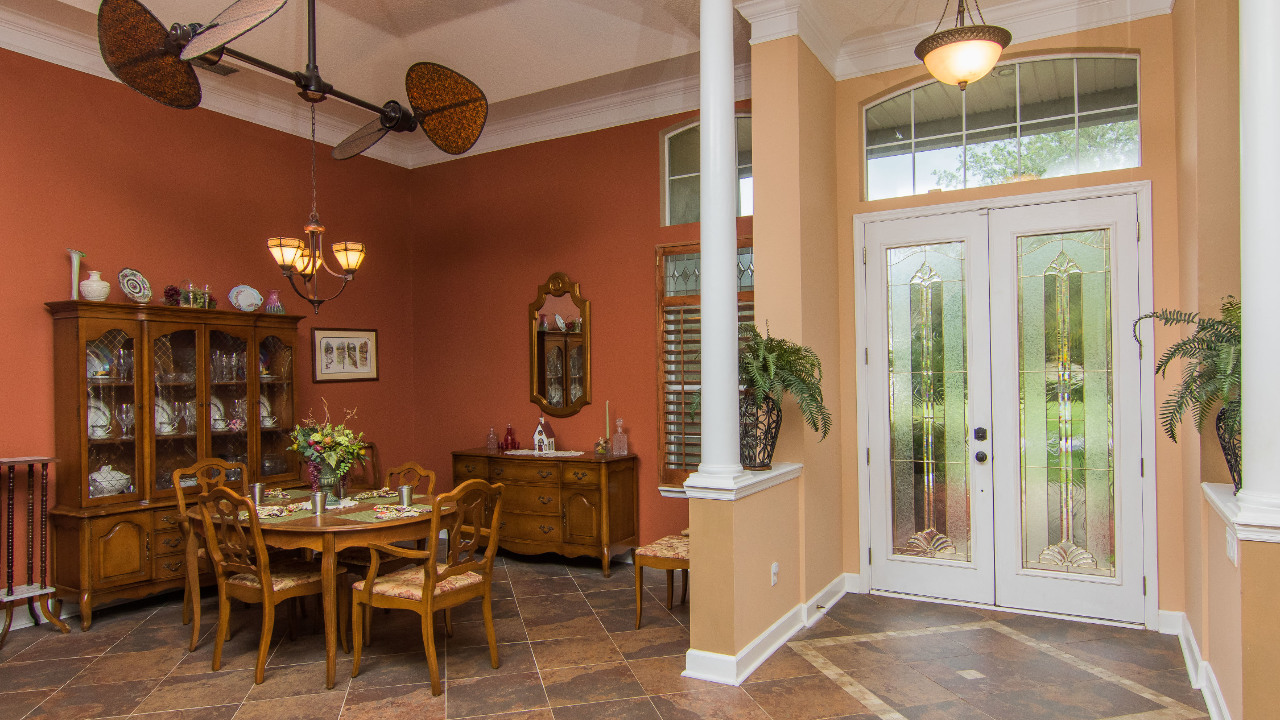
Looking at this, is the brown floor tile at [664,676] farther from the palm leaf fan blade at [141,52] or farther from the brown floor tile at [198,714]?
the palm leaf fan blade at [141,52]

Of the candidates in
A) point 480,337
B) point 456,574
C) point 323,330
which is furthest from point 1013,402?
point 323,330

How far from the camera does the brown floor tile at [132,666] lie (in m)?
3.67

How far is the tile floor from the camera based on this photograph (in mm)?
3258

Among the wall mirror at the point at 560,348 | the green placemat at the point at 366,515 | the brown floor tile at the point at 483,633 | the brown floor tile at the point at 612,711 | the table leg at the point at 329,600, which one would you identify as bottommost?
the brown floor tile at the point at 483,633

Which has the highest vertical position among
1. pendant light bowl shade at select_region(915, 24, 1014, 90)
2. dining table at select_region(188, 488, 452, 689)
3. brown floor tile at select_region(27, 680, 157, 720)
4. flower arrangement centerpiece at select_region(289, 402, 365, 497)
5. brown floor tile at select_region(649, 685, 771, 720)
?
pendant light bowl shade at select_region(915, 24, 1014, 90)

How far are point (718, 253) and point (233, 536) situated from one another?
273 cm

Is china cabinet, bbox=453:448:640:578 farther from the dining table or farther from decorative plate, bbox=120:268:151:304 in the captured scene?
decorative plate, bbox=120:268:151:304

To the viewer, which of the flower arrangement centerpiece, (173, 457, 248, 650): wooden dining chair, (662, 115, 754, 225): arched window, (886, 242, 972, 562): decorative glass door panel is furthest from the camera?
(662, 115, 754, 225): arched window

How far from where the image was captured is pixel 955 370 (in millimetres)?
4629

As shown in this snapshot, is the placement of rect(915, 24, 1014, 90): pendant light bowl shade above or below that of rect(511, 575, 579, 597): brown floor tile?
above

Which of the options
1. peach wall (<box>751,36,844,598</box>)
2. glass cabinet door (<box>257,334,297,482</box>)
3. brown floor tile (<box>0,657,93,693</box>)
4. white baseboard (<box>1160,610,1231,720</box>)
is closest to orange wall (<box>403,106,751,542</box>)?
peach wall (<box>751,36,844,598</box>)

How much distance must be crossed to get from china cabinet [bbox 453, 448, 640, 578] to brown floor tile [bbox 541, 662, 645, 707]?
5.51ft

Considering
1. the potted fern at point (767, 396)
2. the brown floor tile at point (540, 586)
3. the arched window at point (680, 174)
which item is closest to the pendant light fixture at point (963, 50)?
the potted fern at point (767, 396)

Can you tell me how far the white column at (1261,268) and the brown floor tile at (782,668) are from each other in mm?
1902
